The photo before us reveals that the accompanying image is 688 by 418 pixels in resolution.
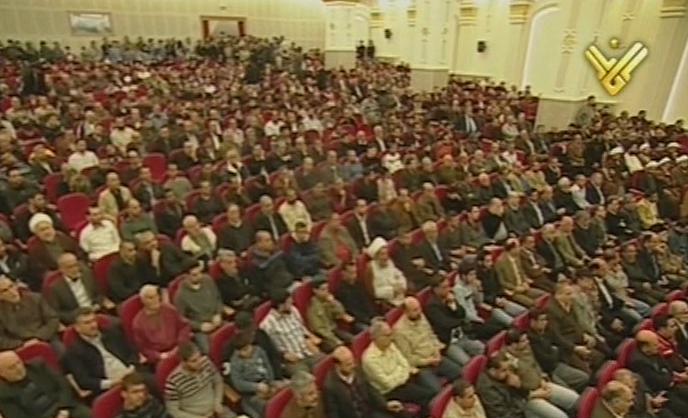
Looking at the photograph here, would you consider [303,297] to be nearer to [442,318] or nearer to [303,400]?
[442,318]

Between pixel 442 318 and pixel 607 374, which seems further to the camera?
pixel 442 318

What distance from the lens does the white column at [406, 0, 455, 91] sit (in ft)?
48.0

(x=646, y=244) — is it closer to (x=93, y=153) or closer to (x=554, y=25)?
(x=93, y=153)

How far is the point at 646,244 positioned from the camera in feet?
18.6

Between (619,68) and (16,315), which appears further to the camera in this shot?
(619,68)

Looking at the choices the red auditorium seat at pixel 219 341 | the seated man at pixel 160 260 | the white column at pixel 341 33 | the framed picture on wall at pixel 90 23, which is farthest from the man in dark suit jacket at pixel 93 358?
the framed picture on wall at pixel 90 23

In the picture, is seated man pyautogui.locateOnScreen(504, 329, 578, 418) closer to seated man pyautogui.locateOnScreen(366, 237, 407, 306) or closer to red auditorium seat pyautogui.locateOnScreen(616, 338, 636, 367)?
red auditorium seat pyautogui.locateOnScreen(616, 338, 636, 367)

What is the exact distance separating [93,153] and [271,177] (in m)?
2.13

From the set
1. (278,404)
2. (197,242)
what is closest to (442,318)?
(278,404)

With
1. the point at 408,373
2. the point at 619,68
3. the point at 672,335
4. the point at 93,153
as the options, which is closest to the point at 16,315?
the point at 408,373

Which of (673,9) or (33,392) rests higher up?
(673,9)

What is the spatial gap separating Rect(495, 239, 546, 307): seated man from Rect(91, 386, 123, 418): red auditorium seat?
3.23 m

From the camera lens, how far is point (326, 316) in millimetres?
4285

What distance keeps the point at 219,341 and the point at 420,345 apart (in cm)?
135
